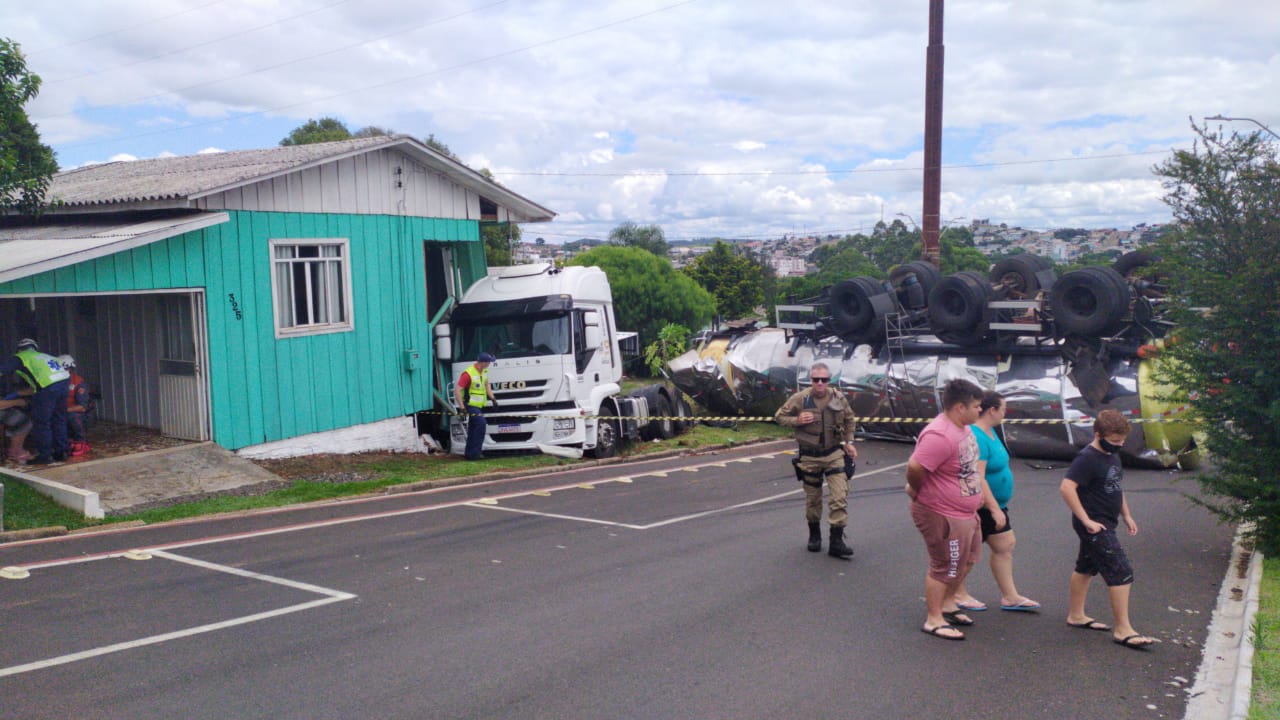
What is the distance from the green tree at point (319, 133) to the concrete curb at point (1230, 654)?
127 feet

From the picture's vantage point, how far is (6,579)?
25.3 feet

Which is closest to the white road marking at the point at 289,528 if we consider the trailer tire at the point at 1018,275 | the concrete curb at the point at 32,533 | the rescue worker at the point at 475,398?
the concrete curb at the point at 32,533

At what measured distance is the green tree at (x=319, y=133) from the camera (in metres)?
42.5

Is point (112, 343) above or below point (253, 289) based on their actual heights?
below

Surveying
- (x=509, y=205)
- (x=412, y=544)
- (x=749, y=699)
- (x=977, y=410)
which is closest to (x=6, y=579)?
(x=412, y=544)

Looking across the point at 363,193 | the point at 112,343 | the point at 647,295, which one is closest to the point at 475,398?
the point at 363,193

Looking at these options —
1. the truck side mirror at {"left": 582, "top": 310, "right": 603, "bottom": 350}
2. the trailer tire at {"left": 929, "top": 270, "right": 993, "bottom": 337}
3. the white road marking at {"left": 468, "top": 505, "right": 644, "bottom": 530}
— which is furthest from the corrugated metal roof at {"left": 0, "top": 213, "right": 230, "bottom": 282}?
the trailer tire at {"left": 929, "top": 270, "right": 993, "bottom": 337}

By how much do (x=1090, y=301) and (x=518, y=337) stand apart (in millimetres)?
9384

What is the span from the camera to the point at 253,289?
45.0 feet

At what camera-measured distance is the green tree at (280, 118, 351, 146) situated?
1674 inches

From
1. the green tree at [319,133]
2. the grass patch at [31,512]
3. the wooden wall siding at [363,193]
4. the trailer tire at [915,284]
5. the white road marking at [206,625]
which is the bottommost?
the white road marking at [206,625]

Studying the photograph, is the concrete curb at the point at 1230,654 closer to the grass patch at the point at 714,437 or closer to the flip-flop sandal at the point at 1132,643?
the flip-flop sandal at the point at 1132,643

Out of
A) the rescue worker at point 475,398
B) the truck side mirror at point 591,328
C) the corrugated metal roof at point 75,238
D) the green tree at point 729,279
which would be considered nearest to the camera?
the corrugated metal roof at point 75,238

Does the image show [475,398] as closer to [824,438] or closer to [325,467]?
[325,467]
